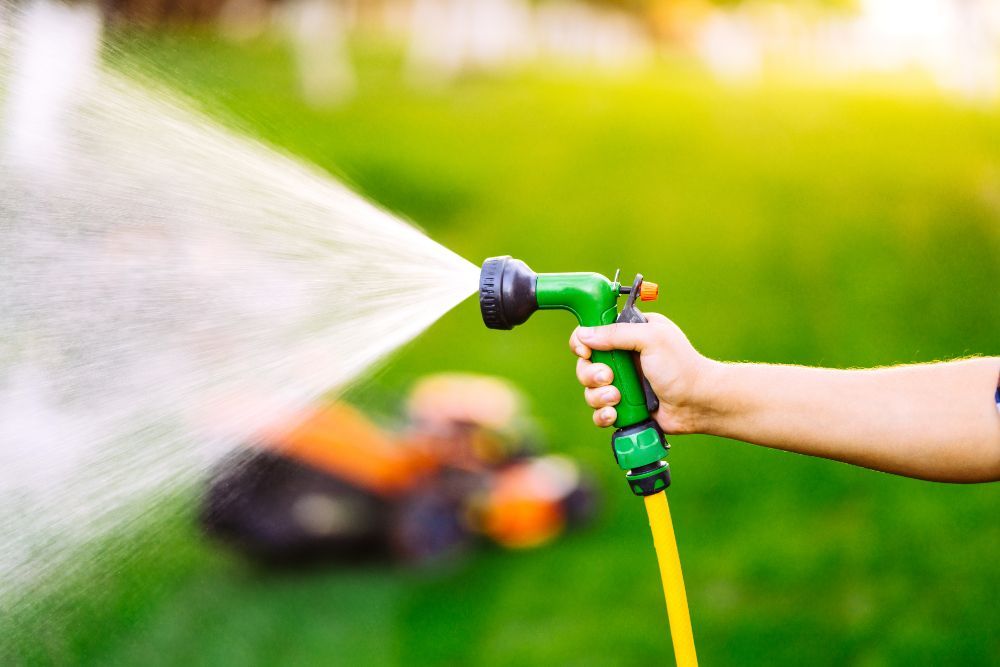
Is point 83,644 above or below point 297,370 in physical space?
below

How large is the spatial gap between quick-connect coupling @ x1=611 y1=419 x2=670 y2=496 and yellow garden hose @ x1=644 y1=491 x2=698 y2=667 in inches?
0.9

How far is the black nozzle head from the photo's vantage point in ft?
4.92

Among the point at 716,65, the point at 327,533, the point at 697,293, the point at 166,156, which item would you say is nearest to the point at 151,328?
the point at 166,156

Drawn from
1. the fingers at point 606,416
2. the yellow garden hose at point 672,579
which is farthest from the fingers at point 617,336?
the yellow garden hose at point 672,579

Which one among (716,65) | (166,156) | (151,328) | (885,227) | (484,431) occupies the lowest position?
(484,431)

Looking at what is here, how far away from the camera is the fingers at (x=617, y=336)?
4.92ft

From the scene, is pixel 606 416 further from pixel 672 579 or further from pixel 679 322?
pixel 679 322

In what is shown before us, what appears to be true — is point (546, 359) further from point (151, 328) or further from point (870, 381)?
point (870, 381)

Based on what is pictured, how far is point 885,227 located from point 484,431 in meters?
3.82

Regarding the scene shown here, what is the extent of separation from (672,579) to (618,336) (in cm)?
39

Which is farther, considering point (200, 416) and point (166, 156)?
point (200, 416)

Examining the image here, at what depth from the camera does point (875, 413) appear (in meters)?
1.51

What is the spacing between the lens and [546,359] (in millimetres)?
5207

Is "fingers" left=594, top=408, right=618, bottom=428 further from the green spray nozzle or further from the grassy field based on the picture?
the grassy field
